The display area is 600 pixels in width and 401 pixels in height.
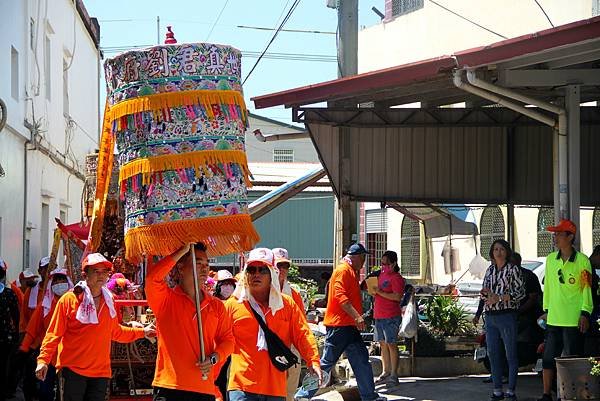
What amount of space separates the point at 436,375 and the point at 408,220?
18.3m

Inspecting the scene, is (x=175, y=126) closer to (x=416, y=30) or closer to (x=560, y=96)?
(x=560, y=96)

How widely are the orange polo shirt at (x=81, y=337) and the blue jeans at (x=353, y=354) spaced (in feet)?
11.6

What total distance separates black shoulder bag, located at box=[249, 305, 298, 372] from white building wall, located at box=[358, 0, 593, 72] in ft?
54.0

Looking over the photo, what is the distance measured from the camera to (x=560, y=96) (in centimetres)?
1242

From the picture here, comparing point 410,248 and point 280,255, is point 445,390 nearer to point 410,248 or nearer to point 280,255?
point 280,255

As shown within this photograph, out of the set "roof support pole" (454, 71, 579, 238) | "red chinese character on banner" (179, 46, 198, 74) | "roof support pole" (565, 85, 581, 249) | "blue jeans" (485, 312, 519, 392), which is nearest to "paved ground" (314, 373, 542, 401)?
"blue jeans" (485, 312, 519, 392)

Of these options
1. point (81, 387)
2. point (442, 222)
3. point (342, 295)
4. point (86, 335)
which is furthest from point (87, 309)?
point (442, 222)

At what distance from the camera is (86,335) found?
8.36m

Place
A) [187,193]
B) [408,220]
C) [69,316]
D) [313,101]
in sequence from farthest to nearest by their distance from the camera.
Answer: [408,220], [313,101], [69,316], [187,193]

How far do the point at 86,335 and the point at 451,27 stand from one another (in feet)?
68.7

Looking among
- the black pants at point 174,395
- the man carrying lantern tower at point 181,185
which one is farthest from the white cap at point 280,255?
the black pants at point 174,395

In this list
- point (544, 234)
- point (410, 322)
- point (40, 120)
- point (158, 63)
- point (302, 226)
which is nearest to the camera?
point (158, 63)

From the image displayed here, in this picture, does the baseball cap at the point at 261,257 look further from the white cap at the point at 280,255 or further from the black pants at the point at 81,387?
the white cap at the point at 280,255

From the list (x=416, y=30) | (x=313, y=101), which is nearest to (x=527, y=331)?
(x=313, y=101)
